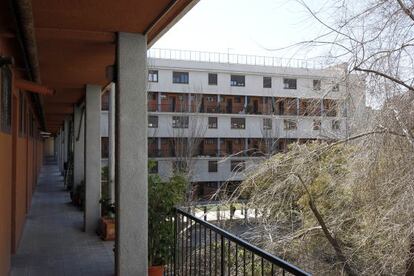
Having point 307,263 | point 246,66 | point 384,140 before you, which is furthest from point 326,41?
point 246,66

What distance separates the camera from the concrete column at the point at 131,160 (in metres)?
4.36

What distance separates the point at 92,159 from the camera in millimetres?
8234

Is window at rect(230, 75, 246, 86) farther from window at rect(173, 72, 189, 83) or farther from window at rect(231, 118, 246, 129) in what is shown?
window at rect(173, 72, 189, 83)

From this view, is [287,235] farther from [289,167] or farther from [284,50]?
[284,50]

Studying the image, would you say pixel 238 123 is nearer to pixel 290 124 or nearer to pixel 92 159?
pixel 290 124

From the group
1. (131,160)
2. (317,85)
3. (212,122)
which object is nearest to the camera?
(131,160)

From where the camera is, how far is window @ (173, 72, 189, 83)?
34062 mm

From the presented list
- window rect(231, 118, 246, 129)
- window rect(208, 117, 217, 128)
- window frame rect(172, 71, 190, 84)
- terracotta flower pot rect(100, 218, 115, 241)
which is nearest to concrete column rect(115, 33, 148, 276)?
terracotta flower pot rect(100, 218, 115, 241)

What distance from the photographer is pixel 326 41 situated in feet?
22.1

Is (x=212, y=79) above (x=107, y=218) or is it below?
above

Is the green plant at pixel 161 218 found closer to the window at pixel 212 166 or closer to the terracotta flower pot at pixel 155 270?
the terracotta flower pot at pixel 155 270

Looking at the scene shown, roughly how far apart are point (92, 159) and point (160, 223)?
3685mm

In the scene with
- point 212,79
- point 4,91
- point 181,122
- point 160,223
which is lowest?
point 160,223

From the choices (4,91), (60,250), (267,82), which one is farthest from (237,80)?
(4,91)
